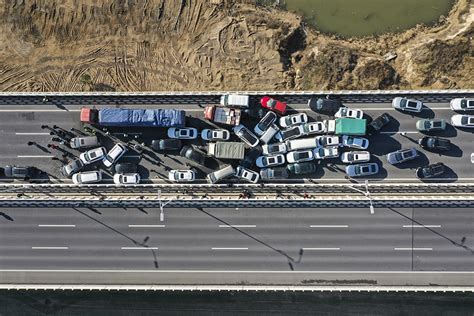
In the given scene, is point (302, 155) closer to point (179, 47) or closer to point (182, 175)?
point (182, 175)

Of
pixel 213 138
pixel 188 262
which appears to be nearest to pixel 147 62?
pixel 213 138

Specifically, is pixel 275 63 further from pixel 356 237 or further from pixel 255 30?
pixel 356 237

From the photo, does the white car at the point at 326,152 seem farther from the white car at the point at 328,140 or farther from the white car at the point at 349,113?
the white car at the point at 349,113

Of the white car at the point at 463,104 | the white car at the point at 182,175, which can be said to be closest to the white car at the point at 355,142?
the white car at the point at 463,104

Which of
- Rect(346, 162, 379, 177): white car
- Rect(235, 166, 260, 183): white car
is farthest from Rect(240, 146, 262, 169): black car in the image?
Rect(346, 162, 379, 177): white car

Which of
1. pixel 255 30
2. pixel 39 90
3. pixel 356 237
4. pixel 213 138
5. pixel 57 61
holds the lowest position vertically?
pixel 356 237

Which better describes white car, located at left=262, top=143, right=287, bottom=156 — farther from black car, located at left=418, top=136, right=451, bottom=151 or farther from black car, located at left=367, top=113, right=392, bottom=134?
black car, located at left=418, top=136, right=451, bottom=151
